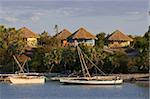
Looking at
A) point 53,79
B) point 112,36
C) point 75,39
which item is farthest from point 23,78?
point 112,36

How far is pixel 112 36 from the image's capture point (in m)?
65.2

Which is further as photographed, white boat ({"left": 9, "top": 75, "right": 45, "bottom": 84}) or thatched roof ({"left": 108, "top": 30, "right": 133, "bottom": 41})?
thatched roof ({"left": 108, "top": 30, "right": 133, "bottom": 41})

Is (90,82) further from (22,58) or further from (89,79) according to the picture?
(22,58)

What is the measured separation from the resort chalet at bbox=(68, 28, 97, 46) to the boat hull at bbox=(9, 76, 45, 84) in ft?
47.2

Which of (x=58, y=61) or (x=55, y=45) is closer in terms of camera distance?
(x=58, y=61)

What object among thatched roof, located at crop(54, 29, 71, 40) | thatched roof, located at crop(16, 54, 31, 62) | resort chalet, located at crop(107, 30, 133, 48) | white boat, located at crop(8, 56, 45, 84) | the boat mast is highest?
thatched roof, located at crop(54, 29, 71, 40)

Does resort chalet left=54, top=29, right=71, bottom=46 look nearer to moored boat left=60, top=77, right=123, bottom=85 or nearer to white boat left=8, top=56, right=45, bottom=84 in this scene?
white boat left=8, top=56, right=45, bottom=84

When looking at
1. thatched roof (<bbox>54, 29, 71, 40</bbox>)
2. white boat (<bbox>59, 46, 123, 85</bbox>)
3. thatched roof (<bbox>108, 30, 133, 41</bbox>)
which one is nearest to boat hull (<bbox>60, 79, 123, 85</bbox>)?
white boat (<bbox>59, 46, 123, 85</bbox>)

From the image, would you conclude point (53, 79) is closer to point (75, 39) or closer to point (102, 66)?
point (102, 66)

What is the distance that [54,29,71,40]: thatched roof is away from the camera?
218 feet

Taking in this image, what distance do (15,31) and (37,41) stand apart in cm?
865

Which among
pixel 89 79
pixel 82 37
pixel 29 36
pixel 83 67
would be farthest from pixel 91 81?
pixel 29 36

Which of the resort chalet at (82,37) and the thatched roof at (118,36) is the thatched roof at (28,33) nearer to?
the resort chalet at (82,37)

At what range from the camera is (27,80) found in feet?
158
